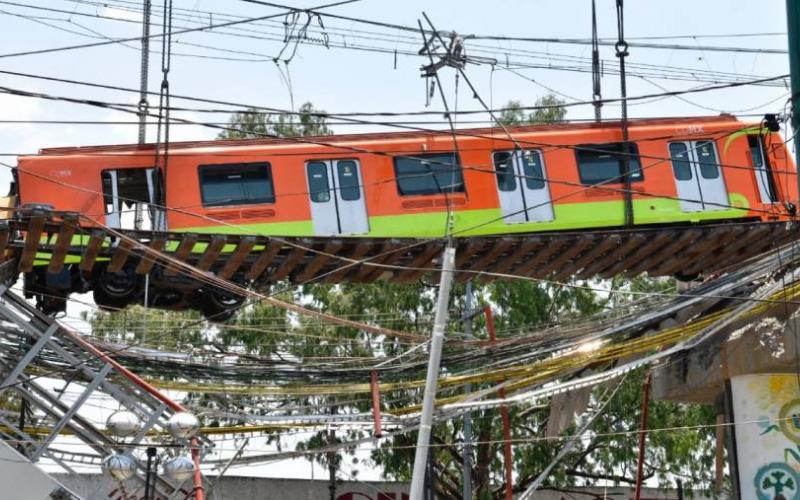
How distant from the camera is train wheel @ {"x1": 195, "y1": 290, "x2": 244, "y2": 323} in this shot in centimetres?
2083

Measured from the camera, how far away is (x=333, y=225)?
66.4ft

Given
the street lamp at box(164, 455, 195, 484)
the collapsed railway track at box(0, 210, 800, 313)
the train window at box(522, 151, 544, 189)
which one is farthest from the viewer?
the train window at box(522, 151, 544, 189)

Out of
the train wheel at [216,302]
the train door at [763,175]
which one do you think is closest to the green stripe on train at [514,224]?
the train door at [763,175]

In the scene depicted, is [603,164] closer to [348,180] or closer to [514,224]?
[514,224]

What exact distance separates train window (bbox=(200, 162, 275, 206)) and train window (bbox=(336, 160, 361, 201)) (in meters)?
1.03

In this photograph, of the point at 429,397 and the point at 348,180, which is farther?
the point at 348,180

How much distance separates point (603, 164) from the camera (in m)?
21.7

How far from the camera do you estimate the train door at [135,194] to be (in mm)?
19547

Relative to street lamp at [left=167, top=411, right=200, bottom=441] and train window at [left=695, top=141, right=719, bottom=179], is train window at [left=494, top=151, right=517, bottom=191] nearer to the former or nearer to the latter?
train window at [left=695, top=141, right=719, bottom=179]

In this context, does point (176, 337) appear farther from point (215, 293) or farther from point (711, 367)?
point (711, 367)

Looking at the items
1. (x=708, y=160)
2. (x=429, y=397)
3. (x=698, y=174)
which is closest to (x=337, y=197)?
(x=698, y=174)

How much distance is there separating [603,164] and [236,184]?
5807 millimetres

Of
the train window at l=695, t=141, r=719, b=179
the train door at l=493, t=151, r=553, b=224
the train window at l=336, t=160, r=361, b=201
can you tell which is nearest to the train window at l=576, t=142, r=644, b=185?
the train door at l=493, t=151, r=553, b=224

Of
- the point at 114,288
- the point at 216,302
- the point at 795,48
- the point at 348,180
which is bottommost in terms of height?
the point at 795,48
